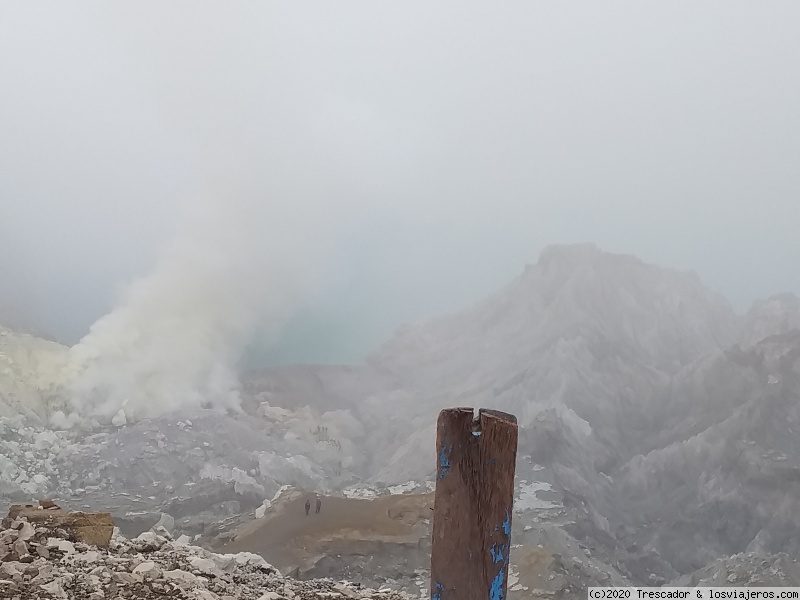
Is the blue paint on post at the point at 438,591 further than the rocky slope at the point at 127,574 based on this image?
No

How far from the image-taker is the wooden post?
68.3 inches

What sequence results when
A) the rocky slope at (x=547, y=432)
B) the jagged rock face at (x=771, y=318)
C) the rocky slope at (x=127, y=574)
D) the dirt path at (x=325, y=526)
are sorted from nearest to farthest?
the rocky slope at (x=127, y=574), the dirt path at (x=325, y=526), the rocky slope at (x=547, y=432), the jagged rock face at (x=771, y=318)

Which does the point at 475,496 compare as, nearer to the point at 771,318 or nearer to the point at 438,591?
the point at 438,591

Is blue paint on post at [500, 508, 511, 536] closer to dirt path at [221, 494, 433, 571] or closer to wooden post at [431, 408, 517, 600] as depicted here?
wooden post at [431, 408, 517, 600]

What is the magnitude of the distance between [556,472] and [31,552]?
500 cm

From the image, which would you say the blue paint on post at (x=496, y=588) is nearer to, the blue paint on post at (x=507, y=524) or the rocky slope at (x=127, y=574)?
the blue paint on post at (x=507, y=524)

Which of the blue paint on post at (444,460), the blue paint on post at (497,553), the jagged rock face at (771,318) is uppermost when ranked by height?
the jagged rock face at (771,318)

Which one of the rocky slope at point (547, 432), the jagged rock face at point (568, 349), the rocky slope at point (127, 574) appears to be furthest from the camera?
the jagged rock face at point (568, 349)

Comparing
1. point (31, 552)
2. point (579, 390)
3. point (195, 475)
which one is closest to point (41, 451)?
point (195, 475)

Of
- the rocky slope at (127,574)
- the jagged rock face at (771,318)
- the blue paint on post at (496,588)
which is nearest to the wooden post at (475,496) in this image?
the blue paint on post at (496,588)

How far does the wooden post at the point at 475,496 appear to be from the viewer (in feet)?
5.69

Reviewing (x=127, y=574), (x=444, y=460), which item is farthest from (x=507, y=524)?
(x=127, y=574)

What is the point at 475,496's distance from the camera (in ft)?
5.70

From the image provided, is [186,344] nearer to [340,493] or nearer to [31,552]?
[340,493]
